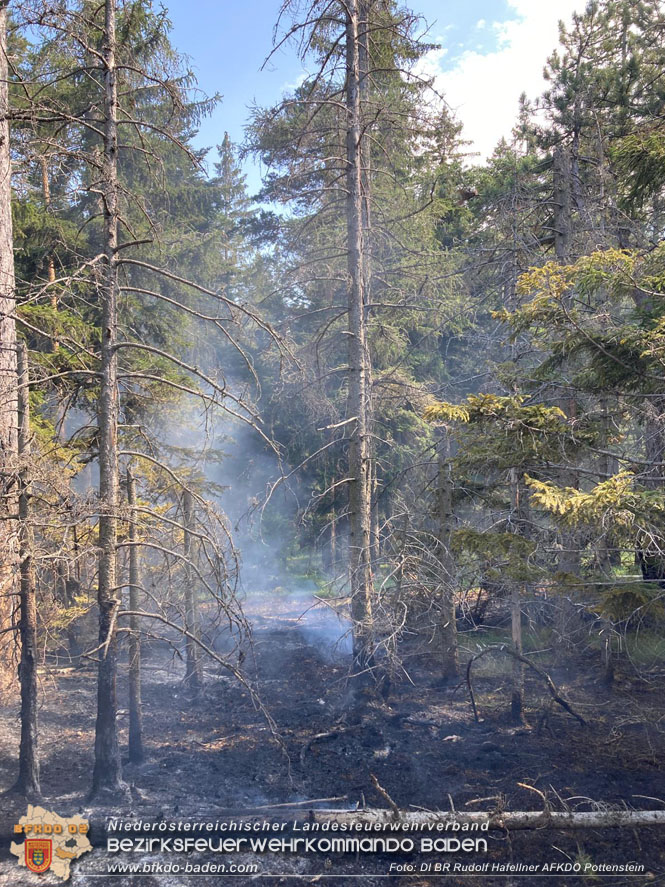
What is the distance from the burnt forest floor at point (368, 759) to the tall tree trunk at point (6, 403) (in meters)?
1.34

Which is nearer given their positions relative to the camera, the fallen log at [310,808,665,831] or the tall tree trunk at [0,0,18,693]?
the fallen log at [310,808,665,831]

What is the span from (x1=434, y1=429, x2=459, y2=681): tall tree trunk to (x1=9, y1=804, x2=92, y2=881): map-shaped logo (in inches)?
262

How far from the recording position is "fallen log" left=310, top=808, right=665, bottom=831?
6152 millimetres


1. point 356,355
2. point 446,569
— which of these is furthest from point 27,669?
point 356,355

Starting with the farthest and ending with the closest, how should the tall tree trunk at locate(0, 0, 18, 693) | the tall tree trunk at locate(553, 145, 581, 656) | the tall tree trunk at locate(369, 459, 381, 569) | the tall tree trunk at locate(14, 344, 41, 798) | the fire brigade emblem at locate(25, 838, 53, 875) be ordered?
the tall tree trunk at locate(553, 145, 581, 656) < the tall tree trunk at locate(369, 459, 381, 569) < the tall tree trunk at locate(14, 344, 41, 798) < the tall tree trunk at locate(0, 0, 18, 693) < the fire brigade emblem at locate(25, 838, 53, 875)

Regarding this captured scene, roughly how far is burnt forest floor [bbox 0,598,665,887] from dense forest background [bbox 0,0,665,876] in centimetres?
43

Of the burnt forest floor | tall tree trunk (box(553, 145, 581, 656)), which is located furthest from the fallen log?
tall tree trunk (box(553, 145, 581, 656))

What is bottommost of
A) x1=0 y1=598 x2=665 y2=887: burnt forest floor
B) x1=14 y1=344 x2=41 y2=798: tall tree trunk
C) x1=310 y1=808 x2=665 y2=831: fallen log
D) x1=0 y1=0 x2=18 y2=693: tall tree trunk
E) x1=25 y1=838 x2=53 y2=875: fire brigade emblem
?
x1=0 y1=598 x2=665 y2=887: burnt forest floor

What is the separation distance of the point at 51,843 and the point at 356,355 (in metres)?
8.85

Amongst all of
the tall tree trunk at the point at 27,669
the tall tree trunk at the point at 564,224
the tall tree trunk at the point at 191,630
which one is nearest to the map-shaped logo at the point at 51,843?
the tall tree trunk at the point at 27,669

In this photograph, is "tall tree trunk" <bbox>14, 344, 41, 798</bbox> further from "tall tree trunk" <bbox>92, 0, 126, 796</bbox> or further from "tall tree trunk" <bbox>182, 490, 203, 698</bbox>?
"tall tree trunk" <bbox>182, 490, 203, 698</bbox>

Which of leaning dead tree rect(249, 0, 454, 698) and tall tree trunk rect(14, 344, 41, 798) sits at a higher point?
leaning dead tree rect(249, 0, 454, 698)

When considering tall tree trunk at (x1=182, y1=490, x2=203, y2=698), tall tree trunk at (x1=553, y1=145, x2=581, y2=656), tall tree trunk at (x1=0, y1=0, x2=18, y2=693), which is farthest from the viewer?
tall tree trunk at (x1=553, y1=145, x2=581, y2=656)

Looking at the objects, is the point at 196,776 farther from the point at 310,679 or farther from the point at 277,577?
the point at 277,577
